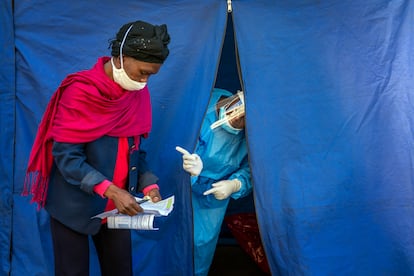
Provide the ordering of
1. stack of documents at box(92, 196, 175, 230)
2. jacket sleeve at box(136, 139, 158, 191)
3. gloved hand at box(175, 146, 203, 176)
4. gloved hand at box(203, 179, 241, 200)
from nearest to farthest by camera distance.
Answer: stack of documents at box(92, 196, 175, 230)
jacket sleeve at box(136, 139, 158, 191)
gloved hand at box(175, 146, 203, 176)
gloved hand at box(203, 179, 241, 200)

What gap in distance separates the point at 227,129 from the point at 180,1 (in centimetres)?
67

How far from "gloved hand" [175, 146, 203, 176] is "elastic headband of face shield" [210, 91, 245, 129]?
257 mm

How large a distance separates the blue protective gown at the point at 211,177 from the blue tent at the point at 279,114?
100 mm

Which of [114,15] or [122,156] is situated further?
[114,15]

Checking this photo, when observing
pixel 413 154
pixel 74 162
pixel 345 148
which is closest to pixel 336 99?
pixel 345 148

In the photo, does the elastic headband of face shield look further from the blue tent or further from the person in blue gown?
the blue tent

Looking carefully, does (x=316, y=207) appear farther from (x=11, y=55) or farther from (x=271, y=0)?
(x=11, y=55)

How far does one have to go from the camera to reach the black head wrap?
1713 mm

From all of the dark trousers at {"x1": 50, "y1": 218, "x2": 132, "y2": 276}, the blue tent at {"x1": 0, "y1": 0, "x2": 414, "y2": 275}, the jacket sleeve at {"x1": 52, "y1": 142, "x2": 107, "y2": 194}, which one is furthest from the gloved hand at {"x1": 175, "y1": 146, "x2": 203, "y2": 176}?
the jacket sleeve at {"x1": 52, "y1": 142, "x2": 107, "y2": 194}

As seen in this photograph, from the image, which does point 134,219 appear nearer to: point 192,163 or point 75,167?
point 75,167

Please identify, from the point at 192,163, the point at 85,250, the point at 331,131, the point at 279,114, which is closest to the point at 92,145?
the point at 85,250

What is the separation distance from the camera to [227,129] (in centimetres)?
261

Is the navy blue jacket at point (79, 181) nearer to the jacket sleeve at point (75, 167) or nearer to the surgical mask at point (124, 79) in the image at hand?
the jacket sleeve at point (75, 167)

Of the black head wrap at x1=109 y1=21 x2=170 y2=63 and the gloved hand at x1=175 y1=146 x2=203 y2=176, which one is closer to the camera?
the black head wrap at x1=109 y1=21 x2=170 y2=63
